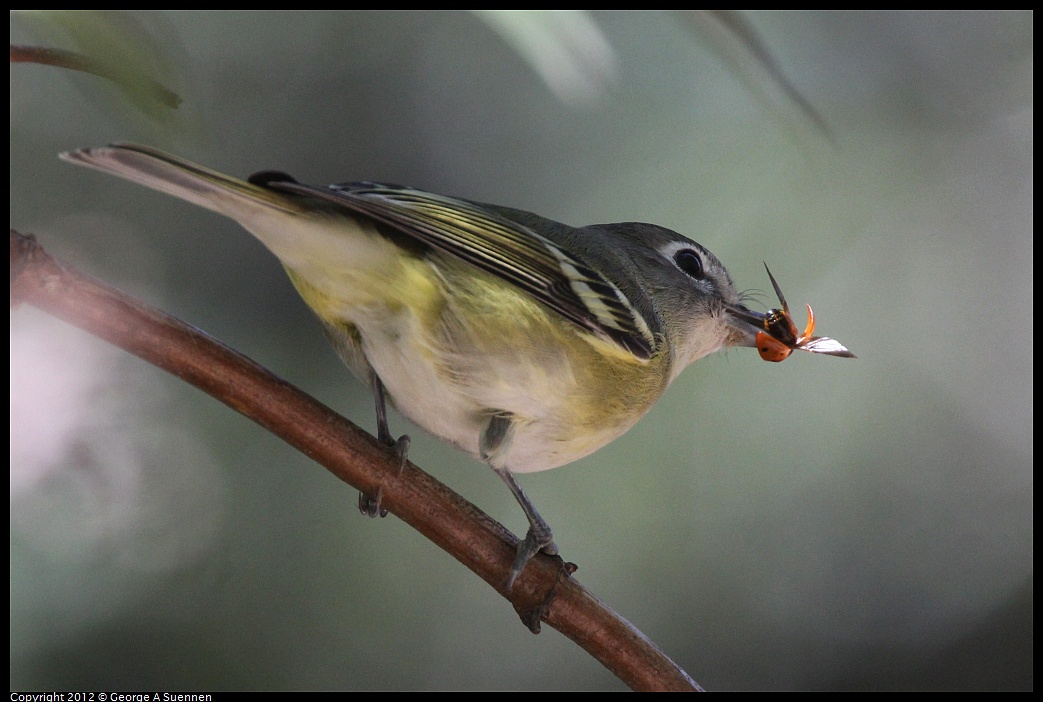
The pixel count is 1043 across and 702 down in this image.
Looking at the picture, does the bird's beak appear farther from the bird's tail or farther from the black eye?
the bird's tail

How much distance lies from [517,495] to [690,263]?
3.21 feet

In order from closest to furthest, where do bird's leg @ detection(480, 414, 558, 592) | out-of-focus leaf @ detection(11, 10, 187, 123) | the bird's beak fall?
out-of-focus leaf @ detection(11, 10, 187, 123) < bird's leg @ detection(480, 414, 558, 592) < the bird's beak

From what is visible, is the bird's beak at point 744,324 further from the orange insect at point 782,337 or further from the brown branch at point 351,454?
the brown branch at point 351,454

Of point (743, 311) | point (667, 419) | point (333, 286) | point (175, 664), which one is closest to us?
point (333, 286)

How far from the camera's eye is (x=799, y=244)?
4.24 meters

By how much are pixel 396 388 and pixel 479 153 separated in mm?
2368

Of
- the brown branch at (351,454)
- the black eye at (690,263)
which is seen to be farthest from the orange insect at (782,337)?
the brown branch at (351,454)

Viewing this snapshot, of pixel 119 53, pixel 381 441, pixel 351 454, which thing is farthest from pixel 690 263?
pixel 119 53

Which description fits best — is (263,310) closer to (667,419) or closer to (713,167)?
(667,419)

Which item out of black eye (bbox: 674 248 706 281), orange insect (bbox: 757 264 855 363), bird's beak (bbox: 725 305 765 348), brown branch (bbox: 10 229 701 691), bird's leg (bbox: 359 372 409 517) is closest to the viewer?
brown branch (bbox: 10 229 701 691)

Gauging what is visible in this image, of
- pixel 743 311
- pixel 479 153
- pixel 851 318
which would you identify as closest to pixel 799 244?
pixel 851 318

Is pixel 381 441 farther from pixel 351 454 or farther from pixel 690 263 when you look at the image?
pixel 690 263

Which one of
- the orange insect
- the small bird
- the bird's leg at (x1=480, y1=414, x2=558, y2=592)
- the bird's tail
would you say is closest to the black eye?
the orange insect

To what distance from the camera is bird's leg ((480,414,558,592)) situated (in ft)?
5.34
